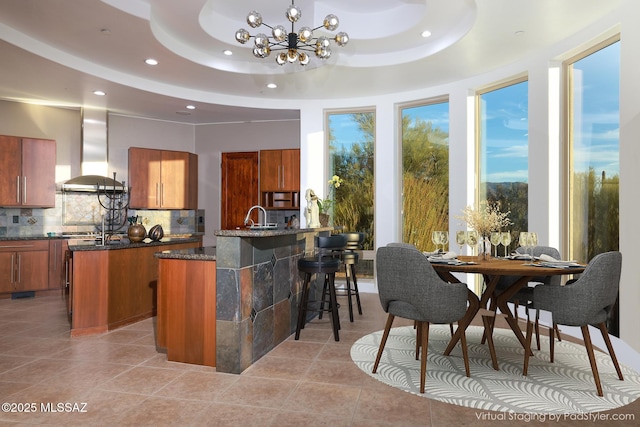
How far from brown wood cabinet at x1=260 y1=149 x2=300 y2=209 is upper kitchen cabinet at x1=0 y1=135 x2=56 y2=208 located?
318cm

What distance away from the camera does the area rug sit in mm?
2578

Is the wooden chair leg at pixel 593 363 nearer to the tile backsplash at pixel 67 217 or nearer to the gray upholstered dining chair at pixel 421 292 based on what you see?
the gray upholstered dining chair at pixel 421 292

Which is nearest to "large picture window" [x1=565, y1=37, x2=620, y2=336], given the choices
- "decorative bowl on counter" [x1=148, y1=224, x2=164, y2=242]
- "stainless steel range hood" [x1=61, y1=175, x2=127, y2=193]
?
"decorative bowl on counter" [x1=148, y1=224, x2=164, y2=242]

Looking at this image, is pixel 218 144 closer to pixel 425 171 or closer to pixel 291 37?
pixel 425 171

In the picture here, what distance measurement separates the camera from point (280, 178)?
702 cm

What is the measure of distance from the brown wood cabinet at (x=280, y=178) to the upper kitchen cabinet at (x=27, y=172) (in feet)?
10.4

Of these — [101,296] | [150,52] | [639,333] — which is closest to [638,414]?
[639,333]

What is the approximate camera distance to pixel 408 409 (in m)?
2.48

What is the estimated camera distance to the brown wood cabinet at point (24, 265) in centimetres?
573

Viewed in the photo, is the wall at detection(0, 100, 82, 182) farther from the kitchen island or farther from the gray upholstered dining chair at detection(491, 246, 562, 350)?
the gray upholstered dining chair at detection(491, 246, 562, 350)

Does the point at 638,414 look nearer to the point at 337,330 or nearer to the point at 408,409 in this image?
the point at 408,409

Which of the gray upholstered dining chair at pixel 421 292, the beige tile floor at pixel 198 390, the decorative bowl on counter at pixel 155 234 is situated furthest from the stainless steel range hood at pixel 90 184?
the gray upholstered dining chair at pixel 421 292

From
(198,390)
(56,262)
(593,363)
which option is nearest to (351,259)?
(198,390)

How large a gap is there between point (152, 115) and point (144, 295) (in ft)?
12.1
